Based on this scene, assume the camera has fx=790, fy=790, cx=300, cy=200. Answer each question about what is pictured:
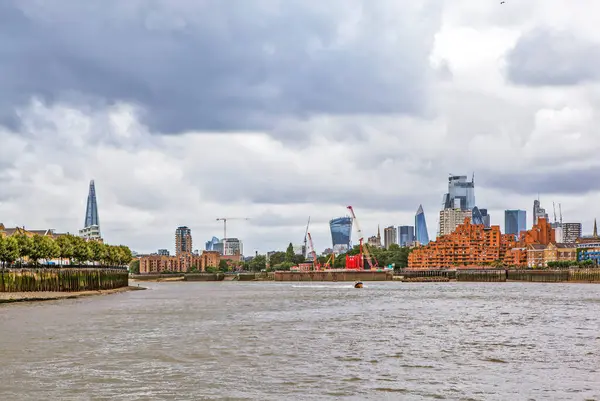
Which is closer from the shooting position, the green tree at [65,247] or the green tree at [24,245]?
the green tree at [24,245]

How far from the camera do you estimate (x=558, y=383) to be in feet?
131

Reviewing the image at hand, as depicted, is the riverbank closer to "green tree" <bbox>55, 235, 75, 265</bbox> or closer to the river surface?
"green tree" <bbox>55, 235, 75, 265</bbox>

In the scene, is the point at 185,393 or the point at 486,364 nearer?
the point at 185,393

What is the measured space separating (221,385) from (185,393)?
2842 millimetres

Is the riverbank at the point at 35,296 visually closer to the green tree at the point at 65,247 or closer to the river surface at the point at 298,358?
the green tree at the point at 65,247

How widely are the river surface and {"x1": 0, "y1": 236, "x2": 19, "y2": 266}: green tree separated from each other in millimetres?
62708

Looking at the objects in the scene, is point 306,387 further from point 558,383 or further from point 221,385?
point 558,383

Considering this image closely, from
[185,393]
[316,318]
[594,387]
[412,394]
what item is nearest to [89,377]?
[185,393]

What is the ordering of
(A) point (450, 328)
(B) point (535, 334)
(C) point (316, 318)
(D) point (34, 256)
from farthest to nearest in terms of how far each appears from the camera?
(D) point (34, 256) < (C) point (316, 318) < (A) point (450, 328) < (B) point (535, 334)

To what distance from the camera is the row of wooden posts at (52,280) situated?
13312 cm

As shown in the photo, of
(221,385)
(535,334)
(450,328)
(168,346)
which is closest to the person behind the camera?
(221,385)

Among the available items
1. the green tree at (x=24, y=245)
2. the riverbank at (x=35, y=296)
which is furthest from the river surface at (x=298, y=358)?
the green tree at (x=24, y=245)

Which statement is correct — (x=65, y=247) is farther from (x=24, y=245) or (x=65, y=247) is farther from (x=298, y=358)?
(x=298, y=358)

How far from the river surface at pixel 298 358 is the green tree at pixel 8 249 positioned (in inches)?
2469
